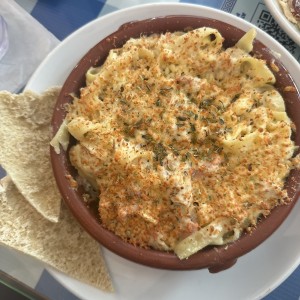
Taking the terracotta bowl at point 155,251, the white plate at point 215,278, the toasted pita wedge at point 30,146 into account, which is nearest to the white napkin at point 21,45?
the toasted pita wedge at point 30,146

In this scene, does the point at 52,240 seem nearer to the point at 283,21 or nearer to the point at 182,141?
the point at 182,141

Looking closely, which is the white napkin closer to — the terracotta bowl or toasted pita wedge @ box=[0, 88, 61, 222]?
toasted pita wedge @ box=[0, 88, 61, 222]

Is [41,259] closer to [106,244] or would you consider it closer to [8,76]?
[106,244]

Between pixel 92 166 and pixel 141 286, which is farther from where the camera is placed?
pixel 141 286

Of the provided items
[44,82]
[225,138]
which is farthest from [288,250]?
[44,82]

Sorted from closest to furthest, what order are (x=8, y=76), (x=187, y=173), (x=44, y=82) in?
(x=187, y=173)
(x=44, y=82)
(x=8, y=76)

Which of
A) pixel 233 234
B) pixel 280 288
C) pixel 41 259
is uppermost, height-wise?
pixel 233 234

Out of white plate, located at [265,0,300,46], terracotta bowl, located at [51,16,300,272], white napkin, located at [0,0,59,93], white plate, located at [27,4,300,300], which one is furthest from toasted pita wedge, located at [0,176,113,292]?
white plate, located at [265,0,300,46]

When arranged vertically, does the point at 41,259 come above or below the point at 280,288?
below
